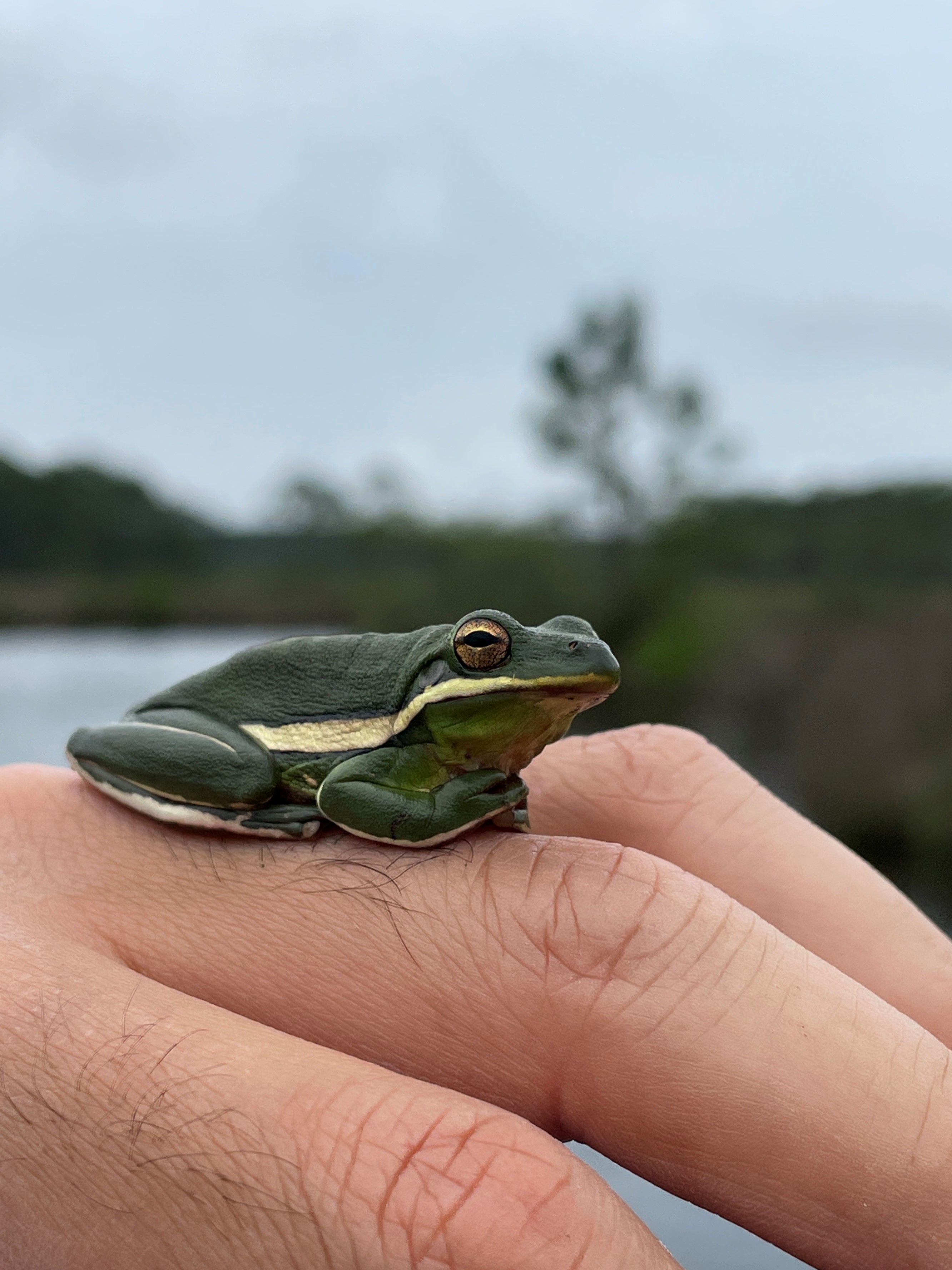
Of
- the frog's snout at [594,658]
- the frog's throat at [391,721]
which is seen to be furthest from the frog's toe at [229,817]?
the frog's snout at [594,658]

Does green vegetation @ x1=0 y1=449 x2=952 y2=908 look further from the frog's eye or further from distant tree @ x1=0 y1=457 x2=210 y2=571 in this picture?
the frog's eye

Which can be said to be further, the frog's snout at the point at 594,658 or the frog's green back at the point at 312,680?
the frog's green back at the point at 312,680

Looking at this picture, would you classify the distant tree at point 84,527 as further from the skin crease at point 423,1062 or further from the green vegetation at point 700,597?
the skin crease at point 423,1062

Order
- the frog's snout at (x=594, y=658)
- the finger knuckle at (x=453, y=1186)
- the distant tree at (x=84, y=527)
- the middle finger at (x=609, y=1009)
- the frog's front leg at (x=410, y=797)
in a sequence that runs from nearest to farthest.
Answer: the finger knuckle at (x=453, y=1186) → the middle finger at (x=609, y=1009) → the frog's snout at (x=594, y=658) → the frog's front leg at (x=410, y=797) → the distant tree at (x=84, y=527)

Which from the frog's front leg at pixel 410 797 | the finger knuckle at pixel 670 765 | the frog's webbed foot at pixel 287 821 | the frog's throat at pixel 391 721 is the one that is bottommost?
the finger knuckle at pixel 670 765

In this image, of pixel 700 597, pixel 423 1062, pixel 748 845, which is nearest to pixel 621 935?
pixel 423 1062

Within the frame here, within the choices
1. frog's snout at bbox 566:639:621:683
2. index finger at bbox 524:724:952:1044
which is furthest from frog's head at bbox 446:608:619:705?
index finger at bbox 524:724:952:1044

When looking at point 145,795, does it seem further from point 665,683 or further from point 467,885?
point 665,683

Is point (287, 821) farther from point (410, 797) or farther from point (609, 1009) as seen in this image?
point (609, 1009)

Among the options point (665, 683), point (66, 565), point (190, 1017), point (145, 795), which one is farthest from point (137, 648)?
point (190, 1017)
